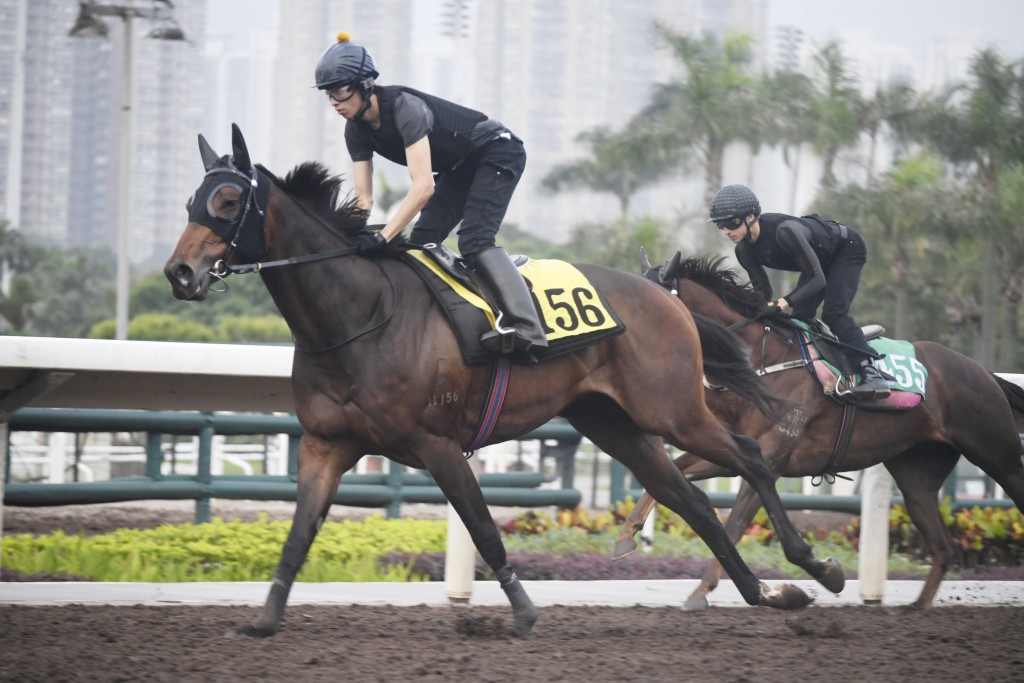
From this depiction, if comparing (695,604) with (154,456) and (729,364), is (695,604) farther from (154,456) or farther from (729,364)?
(154,456)

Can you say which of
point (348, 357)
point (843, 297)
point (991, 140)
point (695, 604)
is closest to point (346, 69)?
point (348, 357)

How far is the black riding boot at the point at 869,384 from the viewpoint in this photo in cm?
698

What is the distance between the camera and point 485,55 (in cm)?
13088

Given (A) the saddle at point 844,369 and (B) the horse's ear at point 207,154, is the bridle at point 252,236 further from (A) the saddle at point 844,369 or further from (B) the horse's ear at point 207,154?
(A) the saddle at point 844,369

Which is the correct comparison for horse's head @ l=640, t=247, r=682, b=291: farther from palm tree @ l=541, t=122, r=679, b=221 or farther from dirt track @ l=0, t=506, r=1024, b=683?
palm tree @ l=541, t=122, r=679, b=221

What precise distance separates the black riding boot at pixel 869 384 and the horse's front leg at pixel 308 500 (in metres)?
3.05

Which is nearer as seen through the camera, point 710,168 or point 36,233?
point 710,168

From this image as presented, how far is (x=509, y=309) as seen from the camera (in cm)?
540

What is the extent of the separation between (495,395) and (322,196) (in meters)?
1.13

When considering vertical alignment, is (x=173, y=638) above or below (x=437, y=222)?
below

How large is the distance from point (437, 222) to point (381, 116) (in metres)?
0.59

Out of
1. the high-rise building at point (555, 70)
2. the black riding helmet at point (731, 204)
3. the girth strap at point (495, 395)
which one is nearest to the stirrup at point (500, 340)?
the girth strap at point (495, 395)

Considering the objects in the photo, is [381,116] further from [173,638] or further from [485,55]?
[485,55]

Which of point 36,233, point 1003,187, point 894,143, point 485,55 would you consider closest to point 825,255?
point 1003,187
